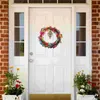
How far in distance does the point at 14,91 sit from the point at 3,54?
34.1 inches

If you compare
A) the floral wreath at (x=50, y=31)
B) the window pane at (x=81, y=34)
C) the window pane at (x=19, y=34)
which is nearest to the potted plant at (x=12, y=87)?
the window pane at (x=19, y=34)

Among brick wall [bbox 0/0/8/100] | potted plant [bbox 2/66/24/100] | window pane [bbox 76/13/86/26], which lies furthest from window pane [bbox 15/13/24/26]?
window pane [bbox 76/13/86/26]

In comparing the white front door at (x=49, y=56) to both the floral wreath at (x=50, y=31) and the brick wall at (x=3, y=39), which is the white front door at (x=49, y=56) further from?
the brick wall at (x=3, y=39)

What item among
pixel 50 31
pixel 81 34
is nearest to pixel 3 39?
pixel 50 31

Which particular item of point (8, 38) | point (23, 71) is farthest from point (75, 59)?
point (8, 38)

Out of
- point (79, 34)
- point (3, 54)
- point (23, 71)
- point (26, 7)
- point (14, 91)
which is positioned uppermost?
point (26, 7)

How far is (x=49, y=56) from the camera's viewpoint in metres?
5.99

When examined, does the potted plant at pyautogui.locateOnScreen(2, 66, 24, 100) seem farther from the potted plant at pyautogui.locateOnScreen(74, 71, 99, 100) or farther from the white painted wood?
the potted plant at pyautogui.locateOnScreen(74, 71, 99, 100)

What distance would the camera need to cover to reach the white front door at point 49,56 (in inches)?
235

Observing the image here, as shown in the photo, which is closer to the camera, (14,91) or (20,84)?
(14,91)

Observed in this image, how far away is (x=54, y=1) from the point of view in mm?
5965

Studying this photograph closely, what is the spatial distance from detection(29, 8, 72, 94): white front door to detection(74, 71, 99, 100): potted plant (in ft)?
0.91

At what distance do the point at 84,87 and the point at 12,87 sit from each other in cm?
148

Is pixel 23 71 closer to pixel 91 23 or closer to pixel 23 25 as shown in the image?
pixel 23 25
